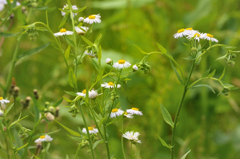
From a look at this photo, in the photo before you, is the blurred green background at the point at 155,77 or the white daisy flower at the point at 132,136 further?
the blurred green background at the point at 155,77

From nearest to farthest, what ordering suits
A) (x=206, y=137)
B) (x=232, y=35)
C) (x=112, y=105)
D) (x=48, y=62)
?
(x=112, y=105) < (x=206, y=137) < (x=232, y=35) < (x=48, y=62)

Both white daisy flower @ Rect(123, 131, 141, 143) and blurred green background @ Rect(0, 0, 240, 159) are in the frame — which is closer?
white daisy flower @ Rect(123, 131, 141, 143)

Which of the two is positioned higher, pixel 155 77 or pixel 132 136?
pixel 132 136

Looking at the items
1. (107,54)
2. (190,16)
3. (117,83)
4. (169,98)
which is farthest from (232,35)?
(117,83)

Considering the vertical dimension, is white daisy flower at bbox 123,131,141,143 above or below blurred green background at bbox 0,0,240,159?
above

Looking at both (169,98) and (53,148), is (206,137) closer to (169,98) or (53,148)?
(169,98)

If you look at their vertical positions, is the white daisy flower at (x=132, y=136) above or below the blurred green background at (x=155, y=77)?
above

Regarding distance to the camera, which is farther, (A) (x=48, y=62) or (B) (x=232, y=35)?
(A) (x=48, y=62)

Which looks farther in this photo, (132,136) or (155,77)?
(155,77)
